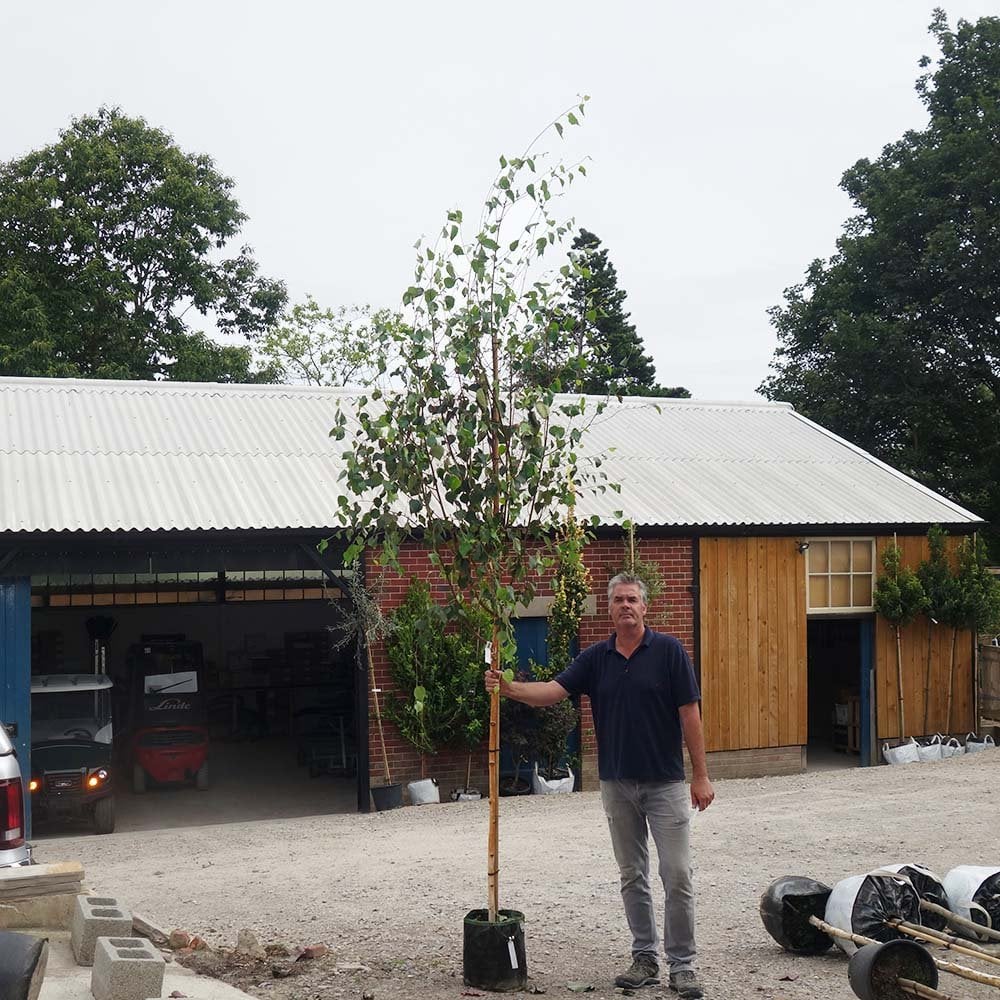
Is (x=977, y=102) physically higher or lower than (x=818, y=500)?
higher

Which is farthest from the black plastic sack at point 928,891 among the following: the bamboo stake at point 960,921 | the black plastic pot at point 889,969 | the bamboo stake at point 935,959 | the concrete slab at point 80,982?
the concrete slab at point 80,982

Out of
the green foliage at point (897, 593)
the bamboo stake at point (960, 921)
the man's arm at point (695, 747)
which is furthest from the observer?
the green foliage at point (897, 593)

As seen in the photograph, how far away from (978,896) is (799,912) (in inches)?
39.7

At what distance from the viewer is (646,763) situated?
19.5 ft

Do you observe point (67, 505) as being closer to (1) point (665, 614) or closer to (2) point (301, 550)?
(2) point (301, 550)

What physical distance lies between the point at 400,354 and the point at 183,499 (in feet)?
27.8

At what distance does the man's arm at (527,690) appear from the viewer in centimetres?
599

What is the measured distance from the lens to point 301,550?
14.2 m

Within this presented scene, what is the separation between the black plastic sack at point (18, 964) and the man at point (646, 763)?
2237 mm

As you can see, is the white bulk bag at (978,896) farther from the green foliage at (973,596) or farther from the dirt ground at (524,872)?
the green foliage at (973,596)

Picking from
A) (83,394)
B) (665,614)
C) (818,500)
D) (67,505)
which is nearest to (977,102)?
(818,500)

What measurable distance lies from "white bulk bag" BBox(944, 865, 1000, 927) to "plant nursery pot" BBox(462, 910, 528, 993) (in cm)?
244

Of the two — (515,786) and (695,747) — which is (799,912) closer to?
(695,747)

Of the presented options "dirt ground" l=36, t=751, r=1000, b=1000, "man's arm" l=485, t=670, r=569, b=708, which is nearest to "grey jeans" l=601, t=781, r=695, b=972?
"dirt ground" l=36, t=751, r=1000, b=1000
